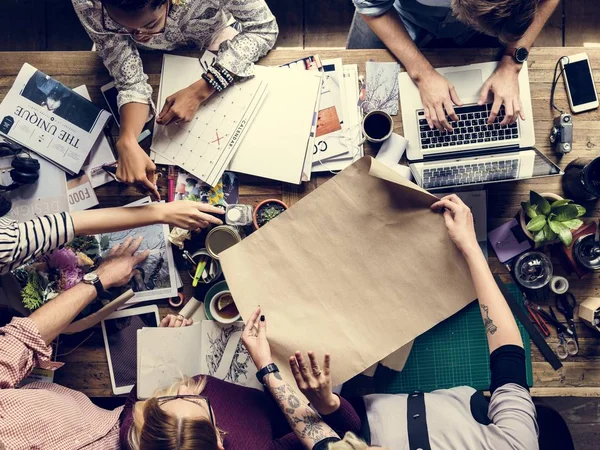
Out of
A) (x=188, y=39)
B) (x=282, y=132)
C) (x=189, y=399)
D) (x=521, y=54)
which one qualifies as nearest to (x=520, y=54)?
(x=521, y=54)

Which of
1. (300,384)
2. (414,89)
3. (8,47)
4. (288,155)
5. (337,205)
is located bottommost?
(300,384)

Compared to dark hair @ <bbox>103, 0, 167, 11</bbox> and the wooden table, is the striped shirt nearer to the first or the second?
the wooden table

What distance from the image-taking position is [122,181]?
1.37 meters

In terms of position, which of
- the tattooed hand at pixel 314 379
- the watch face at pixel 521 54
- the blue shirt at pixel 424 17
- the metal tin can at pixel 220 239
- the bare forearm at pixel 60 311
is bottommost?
the tattooed hand at pixel 314 379

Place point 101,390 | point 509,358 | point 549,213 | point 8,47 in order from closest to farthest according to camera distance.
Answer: point 509,358
point 549,213
point 101,390
point 8,47

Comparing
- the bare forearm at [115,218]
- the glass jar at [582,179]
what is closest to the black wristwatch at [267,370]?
the bare forearm at [115,218]

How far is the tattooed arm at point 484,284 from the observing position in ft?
3.98

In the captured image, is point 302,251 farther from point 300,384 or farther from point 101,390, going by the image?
point 101,390

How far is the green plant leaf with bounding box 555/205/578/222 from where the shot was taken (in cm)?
129

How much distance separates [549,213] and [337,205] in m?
0.57

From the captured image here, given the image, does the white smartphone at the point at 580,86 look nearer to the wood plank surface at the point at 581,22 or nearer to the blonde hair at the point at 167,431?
the wood plank surface at the point at 581,22

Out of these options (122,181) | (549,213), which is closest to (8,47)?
(122,181)

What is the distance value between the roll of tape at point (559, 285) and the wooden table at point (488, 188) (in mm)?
50

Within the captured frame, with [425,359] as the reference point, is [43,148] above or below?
above
